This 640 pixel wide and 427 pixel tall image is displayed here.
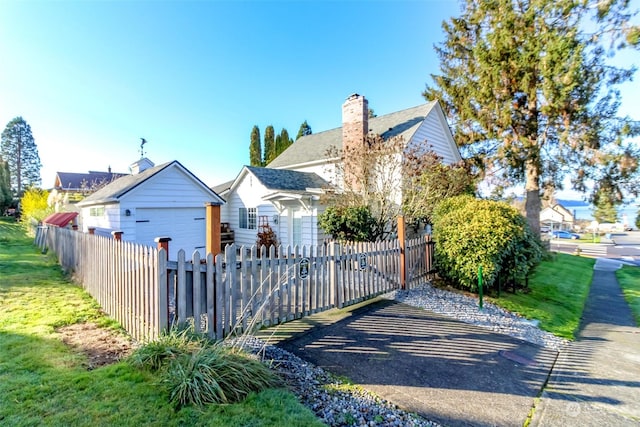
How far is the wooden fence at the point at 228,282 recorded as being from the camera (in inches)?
165

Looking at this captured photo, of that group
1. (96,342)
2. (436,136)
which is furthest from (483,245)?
(436,136)

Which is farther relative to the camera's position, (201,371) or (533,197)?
(533,197)

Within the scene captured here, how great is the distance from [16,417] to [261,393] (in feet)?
7.20

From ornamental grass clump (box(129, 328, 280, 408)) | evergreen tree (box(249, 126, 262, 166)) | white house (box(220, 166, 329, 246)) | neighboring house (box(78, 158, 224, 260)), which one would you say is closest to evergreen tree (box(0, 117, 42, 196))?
evergreen tree (box(249, 126, 262, 166))

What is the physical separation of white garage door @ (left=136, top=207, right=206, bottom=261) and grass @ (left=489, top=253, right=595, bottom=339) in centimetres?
1050

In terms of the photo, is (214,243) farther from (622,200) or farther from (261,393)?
(622,200)

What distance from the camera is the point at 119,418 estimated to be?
2.72 meters

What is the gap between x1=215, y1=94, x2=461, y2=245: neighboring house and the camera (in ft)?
44.3

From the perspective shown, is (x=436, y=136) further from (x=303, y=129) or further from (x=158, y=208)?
(x=303, y=129)

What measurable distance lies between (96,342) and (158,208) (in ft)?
28.0

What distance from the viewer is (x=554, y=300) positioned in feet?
29.4

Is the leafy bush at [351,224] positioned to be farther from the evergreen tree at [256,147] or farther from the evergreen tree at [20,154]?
the evergreen tree at [20,154]

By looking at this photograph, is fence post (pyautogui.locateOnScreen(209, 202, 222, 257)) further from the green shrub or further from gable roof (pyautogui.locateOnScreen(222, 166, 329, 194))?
gable roof (pyautogui.locateOnScreen(222, 166, 329, 194))

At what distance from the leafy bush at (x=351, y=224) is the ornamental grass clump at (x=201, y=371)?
7521mm
